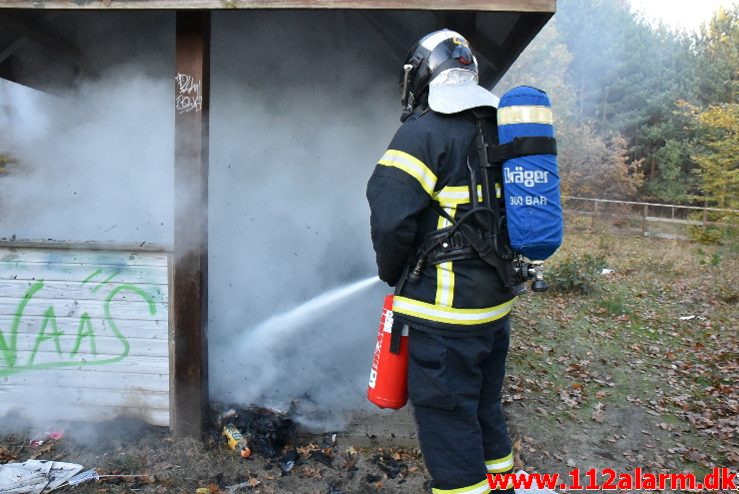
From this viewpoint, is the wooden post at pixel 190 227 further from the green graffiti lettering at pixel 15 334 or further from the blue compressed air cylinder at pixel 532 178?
the blue compressed air cylinder at pixel 532 178

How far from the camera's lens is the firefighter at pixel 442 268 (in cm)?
257

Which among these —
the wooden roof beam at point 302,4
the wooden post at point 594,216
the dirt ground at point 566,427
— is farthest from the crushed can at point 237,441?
the wooden post at point 594,216

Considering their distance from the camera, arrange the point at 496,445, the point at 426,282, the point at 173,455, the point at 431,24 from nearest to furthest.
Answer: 1. the point at 426,282
2. the point at 496,445
3. the point at 173,455
4. the point at 431,24

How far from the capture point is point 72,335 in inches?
161

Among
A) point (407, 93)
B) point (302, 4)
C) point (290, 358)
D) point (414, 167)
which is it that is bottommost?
point (290, 358)

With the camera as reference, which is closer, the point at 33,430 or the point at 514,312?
the point at 33,430

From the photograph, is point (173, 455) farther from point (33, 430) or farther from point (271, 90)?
point (271, 90)

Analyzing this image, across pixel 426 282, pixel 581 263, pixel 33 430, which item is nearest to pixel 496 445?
pixel 426 282

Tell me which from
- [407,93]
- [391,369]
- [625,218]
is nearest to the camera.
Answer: [391,369]

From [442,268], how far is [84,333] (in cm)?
295

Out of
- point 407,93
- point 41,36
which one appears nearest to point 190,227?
→ point 407,93

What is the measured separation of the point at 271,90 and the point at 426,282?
324 centimetres

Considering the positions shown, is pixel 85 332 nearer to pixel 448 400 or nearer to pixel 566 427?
pixel 448 400

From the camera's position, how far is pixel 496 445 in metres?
3.00
